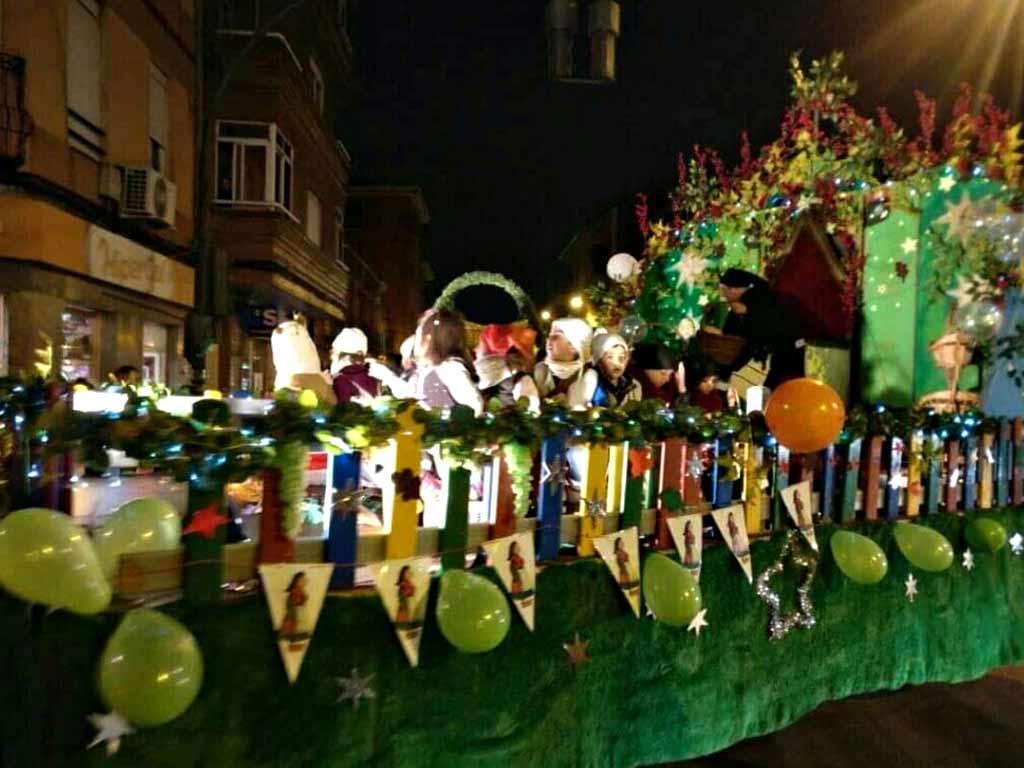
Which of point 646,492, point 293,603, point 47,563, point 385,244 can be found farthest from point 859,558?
point 385,244

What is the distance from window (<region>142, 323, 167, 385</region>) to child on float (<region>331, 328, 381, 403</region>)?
30.8 feet

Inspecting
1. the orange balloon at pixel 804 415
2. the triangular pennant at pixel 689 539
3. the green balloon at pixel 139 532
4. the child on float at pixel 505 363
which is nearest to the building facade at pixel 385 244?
the child on float at pixel 505 363

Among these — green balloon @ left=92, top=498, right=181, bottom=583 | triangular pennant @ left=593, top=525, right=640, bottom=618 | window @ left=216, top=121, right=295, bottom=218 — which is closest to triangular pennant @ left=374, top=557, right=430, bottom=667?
green balloon @ left=92, top=498, right=181, bottom=583

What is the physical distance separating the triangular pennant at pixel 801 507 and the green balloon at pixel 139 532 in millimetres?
2864

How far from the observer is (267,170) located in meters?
19.1

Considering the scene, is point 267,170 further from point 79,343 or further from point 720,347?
point 720,347

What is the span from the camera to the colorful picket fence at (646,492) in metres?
2.77

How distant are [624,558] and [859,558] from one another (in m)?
1.47

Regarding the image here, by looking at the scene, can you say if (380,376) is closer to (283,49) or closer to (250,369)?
(283,49)

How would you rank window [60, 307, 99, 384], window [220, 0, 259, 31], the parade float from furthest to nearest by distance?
window [220, 0, 259, 31] < window [60, 307, 99, 384] < the parade float

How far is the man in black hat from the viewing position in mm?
6863

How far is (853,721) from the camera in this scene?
4.38m

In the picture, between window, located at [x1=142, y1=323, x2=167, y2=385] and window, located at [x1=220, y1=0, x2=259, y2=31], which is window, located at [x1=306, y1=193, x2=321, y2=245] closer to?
window, located at [x1=220, y1=0, x2=259, y2=31]

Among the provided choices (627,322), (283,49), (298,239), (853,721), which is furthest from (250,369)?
(853,721)
